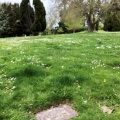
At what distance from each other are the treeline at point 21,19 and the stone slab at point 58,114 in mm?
22619

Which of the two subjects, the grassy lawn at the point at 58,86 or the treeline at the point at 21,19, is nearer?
the grassy lawn at the point at 58,86

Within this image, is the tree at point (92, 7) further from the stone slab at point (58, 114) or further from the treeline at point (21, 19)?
the stone slab at point (58, 114)

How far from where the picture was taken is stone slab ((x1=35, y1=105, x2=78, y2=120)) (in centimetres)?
438

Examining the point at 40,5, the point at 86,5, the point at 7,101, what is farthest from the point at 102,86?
the point at 40,5

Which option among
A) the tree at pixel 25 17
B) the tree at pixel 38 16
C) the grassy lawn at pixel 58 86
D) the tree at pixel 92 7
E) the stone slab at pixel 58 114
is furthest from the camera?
the tree at pixel 25 17

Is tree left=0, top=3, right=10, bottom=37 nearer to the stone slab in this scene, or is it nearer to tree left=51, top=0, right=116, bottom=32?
tree left=51, top=0, right=116, bottom=32

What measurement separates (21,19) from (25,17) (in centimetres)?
56

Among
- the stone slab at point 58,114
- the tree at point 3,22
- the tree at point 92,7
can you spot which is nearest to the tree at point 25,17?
the tree at point 3,22

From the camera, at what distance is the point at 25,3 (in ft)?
90.1

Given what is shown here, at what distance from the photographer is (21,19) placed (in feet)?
92.4

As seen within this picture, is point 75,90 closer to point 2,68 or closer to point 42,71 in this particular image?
point 42,71

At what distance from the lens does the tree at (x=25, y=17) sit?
27.5m

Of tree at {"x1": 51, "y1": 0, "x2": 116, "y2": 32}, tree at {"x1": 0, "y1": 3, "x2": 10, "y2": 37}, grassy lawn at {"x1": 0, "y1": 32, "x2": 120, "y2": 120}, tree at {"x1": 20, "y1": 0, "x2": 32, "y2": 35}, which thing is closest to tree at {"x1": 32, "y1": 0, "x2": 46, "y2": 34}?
tree at {"x1": 20, "y1": 0, "x2": 32, "y2": 35}

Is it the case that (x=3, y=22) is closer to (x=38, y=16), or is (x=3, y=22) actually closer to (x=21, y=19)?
(x=21, y=19)
